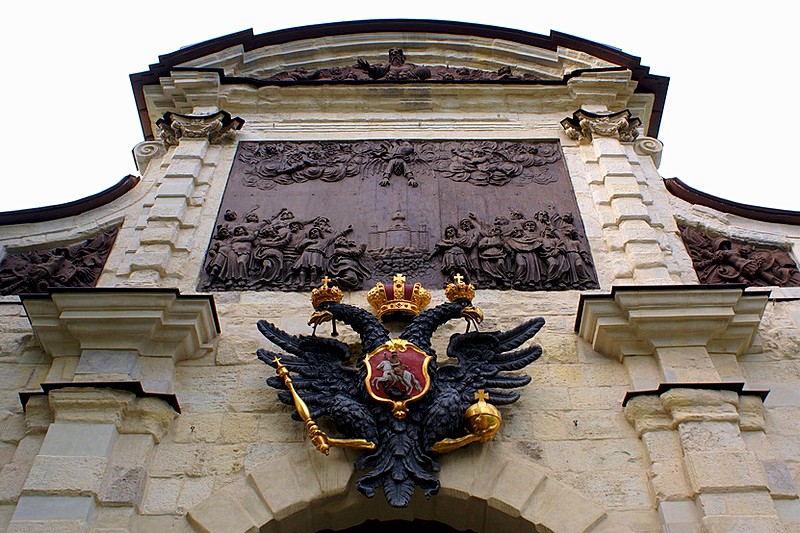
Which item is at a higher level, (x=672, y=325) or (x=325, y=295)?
(x=325, y=295)

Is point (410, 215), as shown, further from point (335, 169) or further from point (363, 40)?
point (363, 40)

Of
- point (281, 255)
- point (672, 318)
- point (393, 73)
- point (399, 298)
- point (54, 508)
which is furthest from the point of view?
point (393, 73)

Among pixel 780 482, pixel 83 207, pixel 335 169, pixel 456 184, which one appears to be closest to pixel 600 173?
pixel 456 184

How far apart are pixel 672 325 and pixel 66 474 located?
14.4 ft

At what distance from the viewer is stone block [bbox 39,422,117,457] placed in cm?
539

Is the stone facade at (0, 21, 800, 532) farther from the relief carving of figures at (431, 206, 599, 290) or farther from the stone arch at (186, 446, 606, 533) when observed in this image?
the relief carving of figures at (431, 206, 599, 290)

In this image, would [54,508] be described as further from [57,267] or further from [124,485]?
[57,267]

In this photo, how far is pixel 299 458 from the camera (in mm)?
5598

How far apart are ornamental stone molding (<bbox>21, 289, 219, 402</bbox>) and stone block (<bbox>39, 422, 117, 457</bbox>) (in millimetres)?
506

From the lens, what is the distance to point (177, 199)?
790 centimetres

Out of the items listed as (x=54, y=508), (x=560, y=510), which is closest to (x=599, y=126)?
(x=560, y=510)

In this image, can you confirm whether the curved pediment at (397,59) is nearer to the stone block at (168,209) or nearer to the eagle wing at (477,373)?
the stone block at (168,209)

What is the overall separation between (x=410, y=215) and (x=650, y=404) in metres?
3.11

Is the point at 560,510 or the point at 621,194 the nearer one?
the point at 560,510
